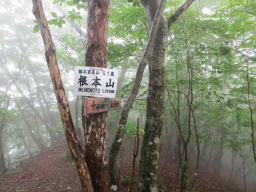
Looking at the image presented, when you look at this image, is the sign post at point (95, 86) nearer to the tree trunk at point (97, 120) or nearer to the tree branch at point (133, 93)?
the tree trunk at point (97, 120)

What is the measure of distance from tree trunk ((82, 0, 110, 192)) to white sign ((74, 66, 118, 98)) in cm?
14

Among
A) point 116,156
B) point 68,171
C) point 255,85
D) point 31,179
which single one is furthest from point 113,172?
point 255,85

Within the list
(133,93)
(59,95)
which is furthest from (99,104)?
(133,93)

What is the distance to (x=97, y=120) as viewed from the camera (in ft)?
6.07

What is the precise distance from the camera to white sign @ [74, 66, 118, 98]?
1749 millimetres

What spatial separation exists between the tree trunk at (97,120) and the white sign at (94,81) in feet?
0.45

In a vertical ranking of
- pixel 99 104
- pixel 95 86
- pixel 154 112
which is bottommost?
pixel 154 112

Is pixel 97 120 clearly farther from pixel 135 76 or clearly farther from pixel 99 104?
pixel 135 76

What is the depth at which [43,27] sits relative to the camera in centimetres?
160

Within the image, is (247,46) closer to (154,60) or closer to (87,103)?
(154,60)

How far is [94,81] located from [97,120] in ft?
1.63

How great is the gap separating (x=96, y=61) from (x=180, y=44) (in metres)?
3.54

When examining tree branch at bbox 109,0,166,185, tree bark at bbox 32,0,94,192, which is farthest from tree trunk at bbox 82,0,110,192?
tree branch at bbox 109,0,166,185

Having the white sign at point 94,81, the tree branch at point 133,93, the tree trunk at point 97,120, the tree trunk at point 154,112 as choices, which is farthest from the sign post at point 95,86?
the tree trunk at point 154,112
